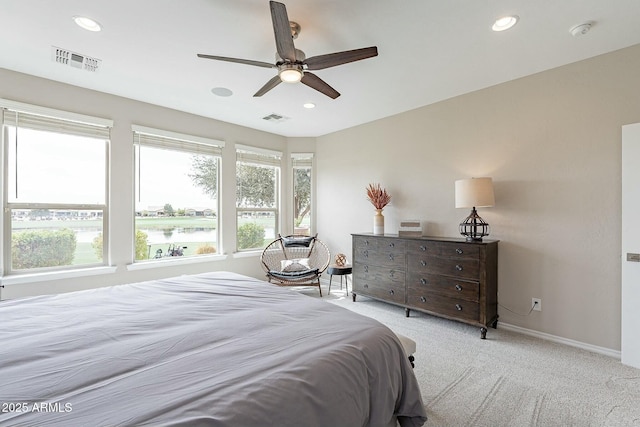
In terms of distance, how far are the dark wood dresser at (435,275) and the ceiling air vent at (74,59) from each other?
3569 mm

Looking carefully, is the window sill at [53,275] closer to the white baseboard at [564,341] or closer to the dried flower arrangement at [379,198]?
the dried flower arrangement at [379,198]

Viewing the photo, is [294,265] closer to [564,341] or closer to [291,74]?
[291,74]

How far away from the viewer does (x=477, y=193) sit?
302 centimetres

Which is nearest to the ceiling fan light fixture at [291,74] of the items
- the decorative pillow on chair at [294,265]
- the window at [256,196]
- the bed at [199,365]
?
the bed at [199,365]

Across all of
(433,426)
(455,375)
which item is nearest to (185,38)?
(433,426)

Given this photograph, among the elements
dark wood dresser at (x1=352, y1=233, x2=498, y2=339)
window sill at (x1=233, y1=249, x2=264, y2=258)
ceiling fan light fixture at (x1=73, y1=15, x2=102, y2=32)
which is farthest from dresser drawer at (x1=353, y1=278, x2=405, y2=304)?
ceiling fan light fixture at (x1=73, y1=15, x2=102, y2=32)

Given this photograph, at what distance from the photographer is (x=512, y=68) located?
2.92 m

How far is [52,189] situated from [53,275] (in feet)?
3.20

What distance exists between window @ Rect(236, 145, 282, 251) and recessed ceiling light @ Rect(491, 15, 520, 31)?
3.71 metres

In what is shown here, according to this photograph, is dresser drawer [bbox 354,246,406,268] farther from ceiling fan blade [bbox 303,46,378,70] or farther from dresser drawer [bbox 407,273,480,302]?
ceiling fan blade [bbox 303,46,378,70]

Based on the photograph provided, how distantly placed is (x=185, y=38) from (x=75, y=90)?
1961 mm

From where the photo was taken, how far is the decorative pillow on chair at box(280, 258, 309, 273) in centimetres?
465

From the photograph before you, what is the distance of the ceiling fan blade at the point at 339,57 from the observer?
2.02 m

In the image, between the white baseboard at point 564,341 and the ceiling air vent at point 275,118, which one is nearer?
the white baseboard at point 564,341
